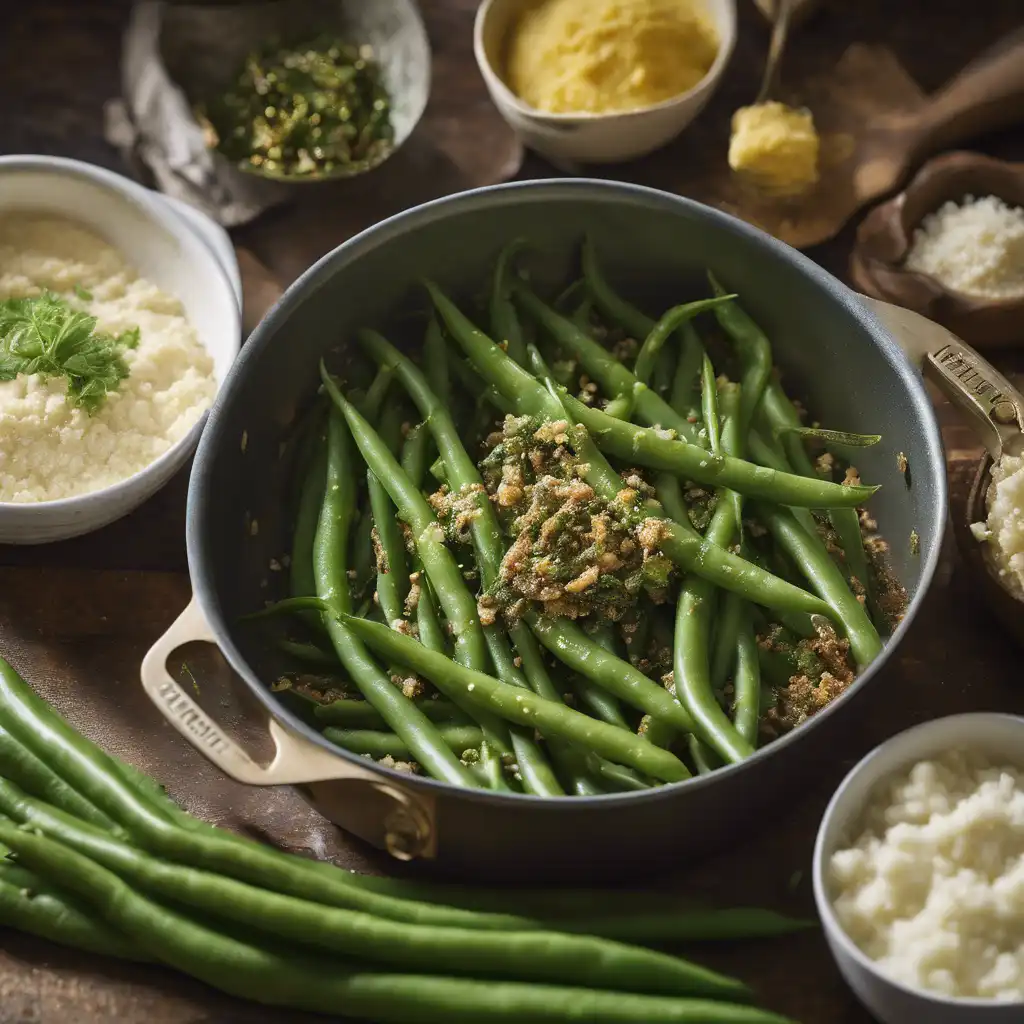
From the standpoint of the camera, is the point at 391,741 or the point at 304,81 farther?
the point at 304,81

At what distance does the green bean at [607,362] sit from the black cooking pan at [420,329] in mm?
135

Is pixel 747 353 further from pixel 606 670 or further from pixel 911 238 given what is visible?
pixel 606 670

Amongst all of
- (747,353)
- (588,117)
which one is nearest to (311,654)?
(747,353)

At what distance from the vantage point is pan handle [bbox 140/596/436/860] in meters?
2.03

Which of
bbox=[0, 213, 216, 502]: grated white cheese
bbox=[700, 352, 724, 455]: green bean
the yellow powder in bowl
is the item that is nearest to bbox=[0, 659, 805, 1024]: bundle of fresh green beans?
bbox=[0, 213, 216, 502]: grated white cheese

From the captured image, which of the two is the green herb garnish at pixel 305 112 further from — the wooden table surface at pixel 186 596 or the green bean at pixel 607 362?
the green bean at pixel 607 362

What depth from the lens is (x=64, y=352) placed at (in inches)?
110

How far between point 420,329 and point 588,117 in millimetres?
666

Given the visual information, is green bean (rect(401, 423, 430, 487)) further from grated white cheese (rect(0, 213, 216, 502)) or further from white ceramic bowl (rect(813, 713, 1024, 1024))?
white ceramic bowl (rect(813, 713, 1024, 1024))

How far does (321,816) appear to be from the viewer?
248 cm

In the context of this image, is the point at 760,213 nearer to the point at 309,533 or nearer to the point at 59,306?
the point at 309,533

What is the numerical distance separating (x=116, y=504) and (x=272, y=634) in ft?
1.59

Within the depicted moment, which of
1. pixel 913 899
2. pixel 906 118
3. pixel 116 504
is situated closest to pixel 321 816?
pixel 116 504

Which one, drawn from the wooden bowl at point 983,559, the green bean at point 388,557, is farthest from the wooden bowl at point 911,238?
the green bean at point 388,557
